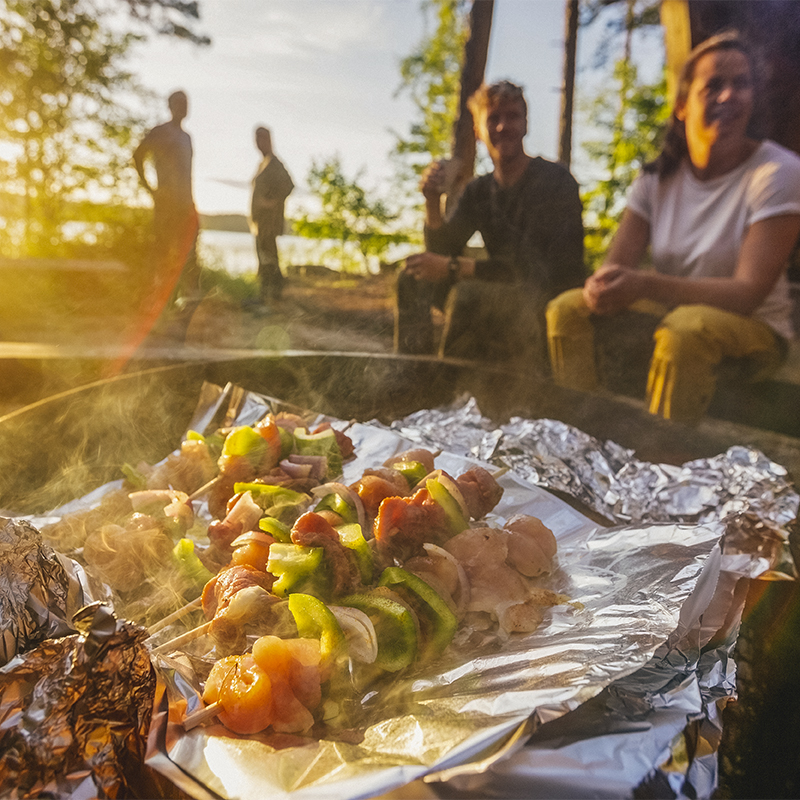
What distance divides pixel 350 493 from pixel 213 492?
2.15ft

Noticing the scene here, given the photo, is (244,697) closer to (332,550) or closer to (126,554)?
(332,550)

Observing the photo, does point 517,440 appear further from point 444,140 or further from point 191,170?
point 444,140

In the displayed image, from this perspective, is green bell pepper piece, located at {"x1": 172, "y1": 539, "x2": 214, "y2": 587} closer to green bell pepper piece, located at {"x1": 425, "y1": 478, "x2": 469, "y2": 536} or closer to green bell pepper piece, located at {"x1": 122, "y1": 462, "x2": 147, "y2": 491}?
green bell pepper piece, located at {"x1": 122, "y1": 462, "x2": 147, "y2": 491}

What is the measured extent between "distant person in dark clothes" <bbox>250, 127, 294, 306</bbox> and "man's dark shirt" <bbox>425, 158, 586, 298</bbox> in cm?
656

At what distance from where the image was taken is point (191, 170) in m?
9.22

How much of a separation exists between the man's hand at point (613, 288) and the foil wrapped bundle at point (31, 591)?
3427 millimetres

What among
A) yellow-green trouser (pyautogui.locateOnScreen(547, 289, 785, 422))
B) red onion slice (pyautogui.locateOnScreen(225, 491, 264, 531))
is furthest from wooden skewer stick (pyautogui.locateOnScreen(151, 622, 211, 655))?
yellow-green trouser (pyautogui.locateOnScreen(547, 289, 785, 422))

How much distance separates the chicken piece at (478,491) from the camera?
2.05 metres

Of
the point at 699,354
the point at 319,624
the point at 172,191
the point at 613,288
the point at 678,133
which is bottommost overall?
the point at 319,624

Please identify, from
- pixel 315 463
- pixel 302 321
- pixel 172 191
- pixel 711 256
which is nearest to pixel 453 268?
pixel 711 256

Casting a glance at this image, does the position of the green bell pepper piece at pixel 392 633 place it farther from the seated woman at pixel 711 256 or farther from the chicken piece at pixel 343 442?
the seated woman at pixel 711 256

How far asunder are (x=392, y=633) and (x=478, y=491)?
76 centimetres

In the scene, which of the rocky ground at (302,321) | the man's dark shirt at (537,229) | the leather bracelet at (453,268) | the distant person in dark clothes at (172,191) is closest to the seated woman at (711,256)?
the man's dark shirt at (537,229)

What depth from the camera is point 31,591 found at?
148 centimetres
